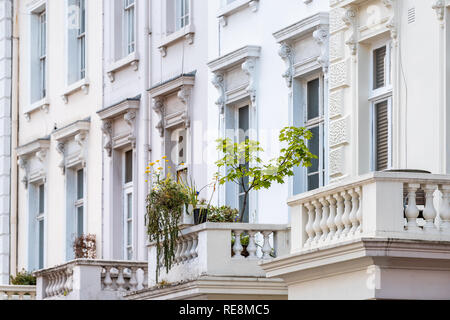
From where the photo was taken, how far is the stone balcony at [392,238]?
57.0ft

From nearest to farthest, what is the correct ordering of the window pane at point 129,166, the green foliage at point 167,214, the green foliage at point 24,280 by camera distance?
the green foliage at point 167,214, the window pane at point 129,166, the green foliage at point 24,280

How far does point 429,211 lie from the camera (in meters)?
17.5

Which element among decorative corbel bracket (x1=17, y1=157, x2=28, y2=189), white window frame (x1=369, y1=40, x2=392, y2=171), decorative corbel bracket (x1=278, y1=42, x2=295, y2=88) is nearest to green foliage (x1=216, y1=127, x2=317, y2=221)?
decorative corbel bracket (x1=278, y1=42, x2=295, y2=88)

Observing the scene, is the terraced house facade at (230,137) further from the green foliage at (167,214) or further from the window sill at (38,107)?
the green foliage at (167,214)

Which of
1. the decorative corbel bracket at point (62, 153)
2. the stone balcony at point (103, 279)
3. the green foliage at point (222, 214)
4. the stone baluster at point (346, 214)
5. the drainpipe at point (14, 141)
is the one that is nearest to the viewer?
the stone baluster at point (346, 214)

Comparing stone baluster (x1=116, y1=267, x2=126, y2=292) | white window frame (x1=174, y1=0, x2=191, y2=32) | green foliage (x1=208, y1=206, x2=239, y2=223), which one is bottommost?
stone baluster (x1=116, y1=267, x2=126, y2=292)

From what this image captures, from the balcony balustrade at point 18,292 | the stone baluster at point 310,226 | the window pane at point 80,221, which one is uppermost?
the window pane at point 80,221

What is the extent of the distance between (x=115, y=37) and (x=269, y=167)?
7.90 metres

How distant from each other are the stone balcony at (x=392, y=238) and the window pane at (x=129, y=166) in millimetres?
11298

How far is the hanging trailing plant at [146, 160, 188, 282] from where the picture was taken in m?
22.6

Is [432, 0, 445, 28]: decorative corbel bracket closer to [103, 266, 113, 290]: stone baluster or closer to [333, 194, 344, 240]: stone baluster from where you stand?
[333, 194, 344, 240]: stone baluster

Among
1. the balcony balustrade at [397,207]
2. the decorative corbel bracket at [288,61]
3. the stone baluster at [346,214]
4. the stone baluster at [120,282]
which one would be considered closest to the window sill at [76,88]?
the stone baluster at [120,282]

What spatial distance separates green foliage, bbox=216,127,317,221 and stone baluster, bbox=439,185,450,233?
15.1 feet

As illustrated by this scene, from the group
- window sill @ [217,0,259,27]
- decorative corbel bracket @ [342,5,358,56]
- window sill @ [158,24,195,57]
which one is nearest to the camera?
decorative corbel bracket @ [342,5,358,56]
